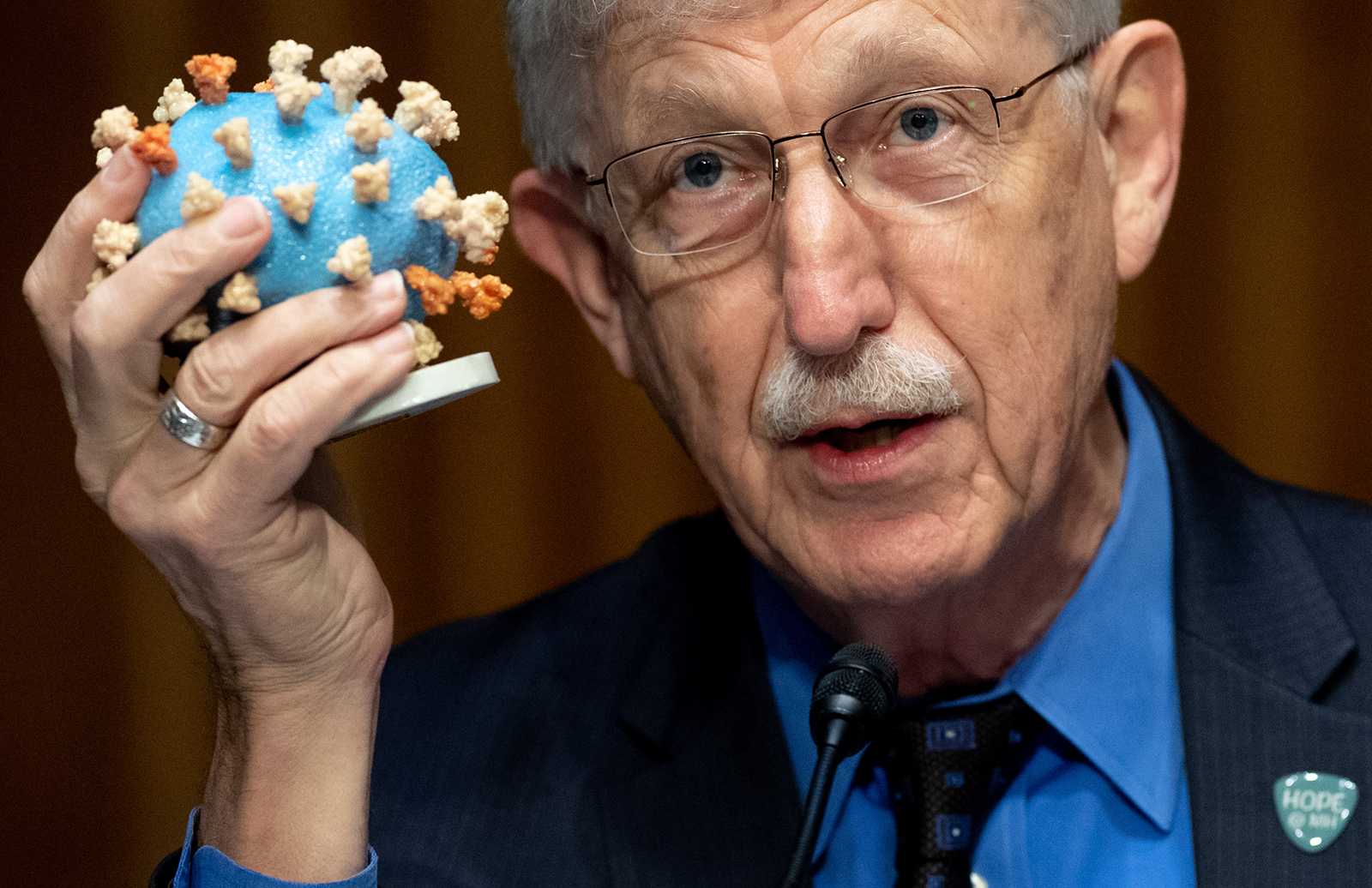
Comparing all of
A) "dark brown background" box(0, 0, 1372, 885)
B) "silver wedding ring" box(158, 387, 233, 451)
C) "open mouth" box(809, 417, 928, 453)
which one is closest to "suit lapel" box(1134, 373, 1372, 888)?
"open mouth" box(809, 417, 928, 453)

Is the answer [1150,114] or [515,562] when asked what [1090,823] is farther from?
[515,562]

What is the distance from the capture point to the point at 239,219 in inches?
43.3

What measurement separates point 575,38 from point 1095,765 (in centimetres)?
115

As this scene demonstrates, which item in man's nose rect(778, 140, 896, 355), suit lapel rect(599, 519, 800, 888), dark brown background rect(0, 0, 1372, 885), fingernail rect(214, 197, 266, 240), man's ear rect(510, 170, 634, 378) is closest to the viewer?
fingernail rect(214, 197, 266, 240)

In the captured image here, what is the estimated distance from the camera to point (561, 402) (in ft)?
11.8

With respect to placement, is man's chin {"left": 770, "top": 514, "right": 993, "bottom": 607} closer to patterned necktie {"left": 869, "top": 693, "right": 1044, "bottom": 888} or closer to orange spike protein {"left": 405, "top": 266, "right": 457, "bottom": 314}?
patterned necktie {"left": 869, "top": 693, "right": 1044, "bottom": 888}

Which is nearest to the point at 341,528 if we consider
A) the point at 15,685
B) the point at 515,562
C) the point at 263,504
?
the point at 263,504

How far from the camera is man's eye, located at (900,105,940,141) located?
59.8 inches

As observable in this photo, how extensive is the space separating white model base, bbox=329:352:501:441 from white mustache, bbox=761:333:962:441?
41cm

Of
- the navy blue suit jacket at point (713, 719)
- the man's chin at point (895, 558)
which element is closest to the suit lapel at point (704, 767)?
the navy blue suit jacket at point (713, 719)

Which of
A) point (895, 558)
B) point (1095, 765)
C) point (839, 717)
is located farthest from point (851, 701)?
point (1095, 765)

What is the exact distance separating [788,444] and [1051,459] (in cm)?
32

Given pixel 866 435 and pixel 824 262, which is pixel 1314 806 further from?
pixel 824 262

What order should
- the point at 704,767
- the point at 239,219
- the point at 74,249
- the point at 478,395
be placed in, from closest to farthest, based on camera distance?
the point at 239,219
the point at 74,249
the point at 704,767
the point at 478,395
